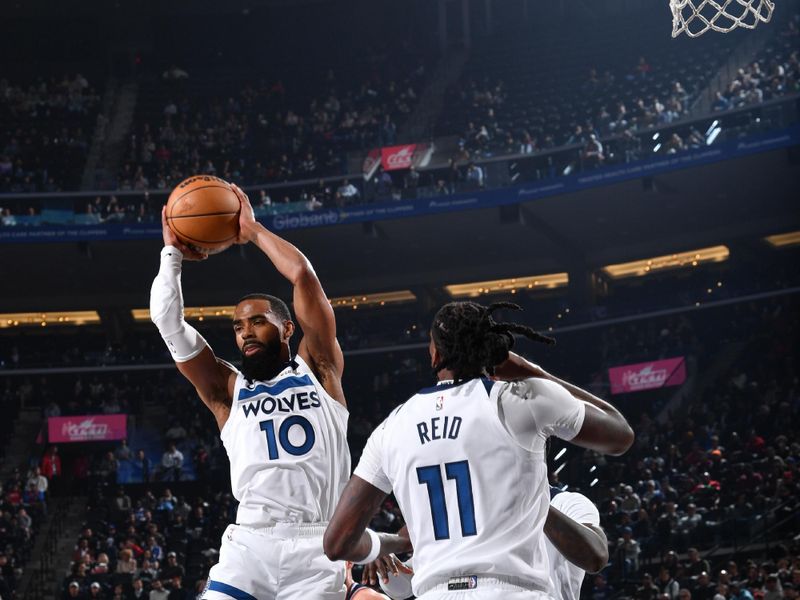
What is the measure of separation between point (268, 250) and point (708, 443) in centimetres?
1644

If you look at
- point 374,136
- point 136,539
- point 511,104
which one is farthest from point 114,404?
point 511,104

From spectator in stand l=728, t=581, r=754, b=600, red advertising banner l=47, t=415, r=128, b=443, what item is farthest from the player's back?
Answer: red advertising banner l=47, t=415, r=128, b=443

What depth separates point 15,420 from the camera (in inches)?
1018

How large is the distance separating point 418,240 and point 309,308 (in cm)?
2208

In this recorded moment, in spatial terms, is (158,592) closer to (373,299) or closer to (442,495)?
(442,495)

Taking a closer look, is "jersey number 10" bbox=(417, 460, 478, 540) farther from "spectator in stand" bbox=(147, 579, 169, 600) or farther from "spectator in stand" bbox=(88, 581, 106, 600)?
"spectator in stand" bbox=(88, 581, 106, 600)

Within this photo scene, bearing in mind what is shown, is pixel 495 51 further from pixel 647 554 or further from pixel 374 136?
pixel 647 554

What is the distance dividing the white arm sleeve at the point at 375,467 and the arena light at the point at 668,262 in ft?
81.9

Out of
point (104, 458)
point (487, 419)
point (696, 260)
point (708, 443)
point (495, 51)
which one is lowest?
point (487, 419)

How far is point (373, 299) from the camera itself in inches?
1148

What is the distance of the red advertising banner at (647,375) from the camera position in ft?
77.8

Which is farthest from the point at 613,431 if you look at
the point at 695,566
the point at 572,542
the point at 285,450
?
the point at 695,566

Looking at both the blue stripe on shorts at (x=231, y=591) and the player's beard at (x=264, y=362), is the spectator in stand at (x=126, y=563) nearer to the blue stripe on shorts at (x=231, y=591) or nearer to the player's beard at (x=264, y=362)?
the player's beard at (x=264, y=362)

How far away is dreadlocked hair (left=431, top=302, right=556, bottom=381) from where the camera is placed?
Answer: 351cm
